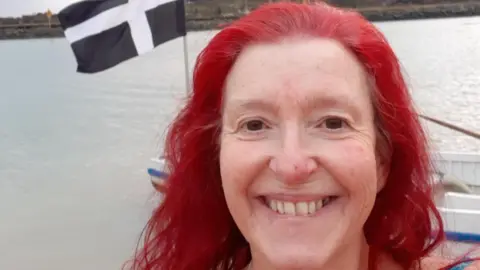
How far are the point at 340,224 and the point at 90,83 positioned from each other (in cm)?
2845

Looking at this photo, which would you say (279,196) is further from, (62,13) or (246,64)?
(62,13)

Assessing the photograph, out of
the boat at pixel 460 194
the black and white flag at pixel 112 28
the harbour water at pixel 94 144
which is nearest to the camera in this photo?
the boat at pixel 460 194

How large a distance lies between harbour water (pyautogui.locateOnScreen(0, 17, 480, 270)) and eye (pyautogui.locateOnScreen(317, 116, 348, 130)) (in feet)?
1.71

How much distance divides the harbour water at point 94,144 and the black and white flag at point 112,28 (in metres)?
0.85

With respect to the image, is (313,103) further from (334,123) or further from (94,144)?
(94,144)

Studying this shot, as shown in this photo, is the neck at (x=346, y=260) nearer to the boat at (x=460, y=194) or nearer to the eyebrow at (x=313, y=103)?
the eyebrow at (x=313, y=103)

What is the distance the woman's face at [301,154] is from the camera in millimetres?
1271

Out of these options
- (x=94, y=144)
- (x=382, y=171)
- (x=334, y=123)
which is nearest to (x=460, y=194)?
(x=382, y=171)

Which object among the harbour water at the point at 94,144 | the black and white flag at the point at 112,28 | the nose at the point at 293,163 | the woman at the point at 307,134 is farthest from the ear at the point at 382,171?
the black and white flag at the point at 112,28

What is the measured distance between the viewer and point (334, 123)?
1307mm

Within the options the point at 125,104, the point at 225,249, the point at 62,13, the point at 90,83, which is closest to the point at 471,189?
the point at 62,13

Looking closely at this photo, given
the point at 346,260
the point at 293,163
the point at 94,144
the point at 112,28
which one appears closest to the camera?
the point at 293,163

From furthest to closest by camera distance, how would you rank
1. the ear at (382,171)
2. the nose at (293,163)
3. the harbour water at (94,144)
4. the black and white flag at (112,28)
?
the harbour water at (94,144) < the black and white flag at (112,28) < the ear at (382,171) < the nose at (293,163)

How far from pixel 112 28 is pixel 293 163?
15.8ft
